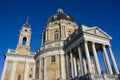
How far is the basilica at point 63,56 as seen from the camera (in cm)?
1973

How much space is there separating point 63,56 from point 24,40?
60.0ft

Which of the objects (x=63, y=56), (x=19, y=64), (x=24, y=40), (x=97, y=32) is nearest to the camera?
(x=97, y=32)

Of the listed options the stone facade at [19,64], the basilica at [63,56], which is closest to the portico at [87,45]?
the basilica at [63,56]

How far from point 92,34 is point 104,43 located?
121 inches

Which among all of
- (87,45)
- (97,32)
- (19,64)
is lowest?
(19,64)

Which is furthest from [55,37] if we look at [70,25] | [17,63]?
[17,63]

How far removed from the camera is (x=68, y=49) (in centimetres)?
2497

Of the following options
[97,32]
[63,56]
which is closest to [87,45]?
[97,32]

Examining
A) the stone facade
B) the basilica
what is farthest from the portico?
the stone facade

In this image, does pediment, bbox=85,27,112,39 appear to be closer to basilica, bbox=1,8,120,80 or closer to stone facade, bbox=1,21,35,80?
basilica, bbox=1,8,120,80

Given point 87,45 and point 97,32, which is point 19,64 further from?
point 97,32

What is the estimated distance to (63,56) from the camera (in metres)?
26.6

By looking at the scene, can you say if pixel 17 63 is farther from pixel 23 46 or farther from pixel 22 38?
pixel 22 38

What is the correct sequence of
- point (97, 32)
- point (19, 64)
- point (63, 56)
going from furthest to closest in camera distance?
point (19, 64) < point (63, 56) < point (97, 32)
